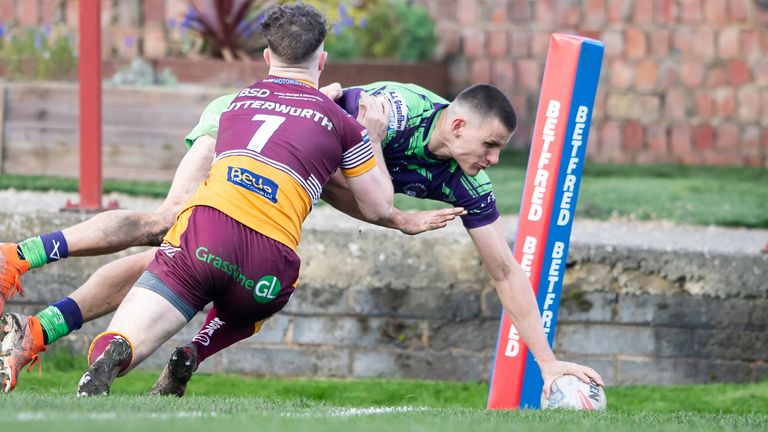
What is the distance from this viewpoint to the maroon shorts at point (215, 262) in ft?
19.7

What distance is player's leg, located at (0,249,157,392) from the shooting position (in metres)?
6.34

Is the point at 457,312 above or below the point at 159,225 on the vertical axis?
below

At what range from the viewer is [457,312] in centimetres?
943

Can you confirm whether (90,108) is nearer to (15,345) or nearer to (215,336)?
(215,336)

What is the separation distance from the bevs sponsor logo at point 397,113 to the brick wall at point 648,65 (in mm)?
7961

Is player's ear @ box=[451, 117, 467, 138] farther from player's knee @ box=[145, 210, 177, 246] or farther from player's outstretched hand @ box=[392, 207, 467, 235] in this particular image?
player's knee @ box=[145, 210, 177, 246]

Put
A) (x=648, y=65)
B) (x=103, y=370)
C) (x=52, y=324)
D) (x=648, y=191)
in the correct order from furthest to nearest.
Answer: (x=648, y=65) < (x=648, y=191) < (x=52, y=324) < (x=103, y=370)

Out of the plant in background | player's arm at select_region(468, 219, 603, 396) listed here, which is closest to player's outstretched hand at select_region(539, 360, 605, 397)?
player's arm at select_region(468, 219, 603, 396)

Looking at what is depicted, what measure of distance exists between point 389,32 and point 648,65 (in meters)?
2.64

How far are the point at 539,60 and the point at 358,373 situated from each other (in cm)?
619

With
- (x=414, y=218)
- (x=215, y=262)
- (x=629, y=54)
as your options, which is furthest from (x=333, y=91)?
(x=629, y=54)

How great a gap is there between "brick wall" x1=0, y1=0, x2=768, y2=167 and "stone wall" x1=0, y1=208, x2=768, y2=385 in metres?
5.40

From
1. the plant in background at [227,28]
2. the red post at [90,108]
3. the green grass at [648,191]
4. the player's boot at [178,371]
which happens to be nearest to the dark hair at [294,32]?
the player's boot at [178,371]

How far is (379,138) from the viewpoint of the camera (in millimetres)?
6766
